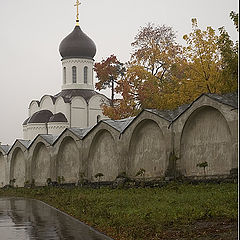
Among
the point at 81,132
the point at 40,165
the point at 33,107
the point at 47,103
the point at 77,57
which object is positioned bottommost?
the point at 40,165

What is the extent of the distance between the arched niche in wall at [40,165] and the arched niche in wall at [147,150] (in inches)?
295

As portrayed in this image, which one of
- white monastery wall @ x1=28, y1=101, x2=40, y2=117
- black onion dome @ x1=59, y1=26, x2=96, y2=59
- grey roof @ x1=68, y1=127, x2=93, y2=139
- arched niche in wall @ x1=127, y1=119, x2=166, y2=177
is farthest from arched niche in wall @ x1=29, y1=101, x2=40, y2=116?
arched niche in wall @ x1=127, y1=119, x2=166, y2=177

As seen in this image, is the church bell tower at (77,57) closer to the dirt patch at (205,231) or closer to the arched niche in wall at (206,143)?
the arched niche in wall at (206,143)

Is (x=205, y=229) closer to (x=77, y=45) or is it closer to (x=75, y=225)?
(x=75, y=225)

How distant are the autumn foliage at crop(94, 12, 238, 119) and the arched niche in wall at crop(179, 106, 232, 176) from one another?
5.19 feet

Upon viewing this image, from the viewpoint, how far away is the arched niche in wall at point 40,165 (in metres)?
27.9

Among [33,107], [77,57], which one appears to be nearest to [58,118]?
[77,57]

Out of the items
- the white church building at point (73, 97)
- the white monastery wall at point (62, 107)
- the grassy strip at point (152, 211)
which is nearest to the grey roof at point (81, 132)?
the grassy strip at point (152, 211)

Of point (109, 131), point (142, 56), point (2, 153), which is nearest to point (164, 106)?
point (109, 131)

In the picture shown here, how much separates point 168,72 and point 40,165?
9737mm

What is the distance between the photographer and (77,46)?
4900 cm

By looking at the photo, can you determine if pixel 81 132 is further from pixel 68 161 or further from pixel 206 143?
pixel 206 143

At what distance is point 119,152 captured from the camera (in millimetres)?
21516

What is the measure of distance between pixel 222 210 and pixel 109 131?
12.5 metres
